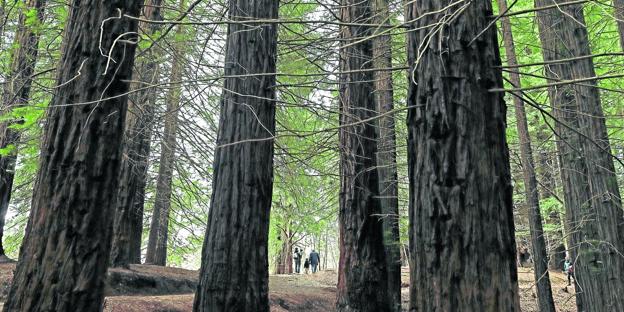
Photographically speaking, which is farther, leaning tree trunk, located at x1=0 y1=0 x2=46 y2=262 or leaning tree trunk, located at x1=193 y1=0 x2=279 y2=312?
leaning tree trunk, located at x1=0 y1=0 x2=46 y2=262

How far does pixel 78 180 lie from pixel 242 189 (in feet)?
5.40

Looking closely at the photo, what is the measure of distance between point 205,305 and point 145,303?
2.84 metres

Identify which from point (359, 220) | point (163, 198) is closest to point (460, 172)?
point (359, 220)

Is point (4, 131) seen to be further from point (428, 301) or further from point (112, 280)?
point (428, 301)

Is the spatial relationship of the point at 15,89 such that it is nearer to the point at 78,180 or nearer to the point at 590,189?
the point at 78,180

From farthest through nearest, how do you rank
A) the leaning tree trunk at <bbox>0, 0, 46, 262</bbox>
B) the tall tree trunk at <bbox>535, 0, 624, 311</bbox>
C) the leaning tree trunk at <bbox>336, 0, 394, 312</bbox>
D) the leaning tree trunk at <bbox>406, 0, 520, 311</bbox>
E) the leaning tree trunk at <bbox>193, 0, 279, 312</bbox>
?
the leaning tree trunk at <bbox>0, 0, 46, 262</bbox>, the leaning tree trunk at <bbox>336, 0, 394, 312</bbox>, the tall tree trunk at <bbox>535, 0, 624, 311</bbox>, the leaning tree trunk at <bbox>193, 0, 279, 312</bbox>, the leaning tree trunk at <bbox>406, 0, 520, 311</bbox>

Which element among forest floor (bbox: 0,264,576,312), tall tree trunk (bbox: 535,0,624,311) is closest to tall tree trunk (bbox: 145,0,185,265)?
forest floor (bbox: 0,264,576,312)

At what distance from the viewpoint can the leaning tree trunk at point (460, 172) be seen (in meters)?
2.27

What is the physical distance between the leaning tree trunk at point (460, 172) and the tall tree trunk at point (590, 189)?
4026 millimetres

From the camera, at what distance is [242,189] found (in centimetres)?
486

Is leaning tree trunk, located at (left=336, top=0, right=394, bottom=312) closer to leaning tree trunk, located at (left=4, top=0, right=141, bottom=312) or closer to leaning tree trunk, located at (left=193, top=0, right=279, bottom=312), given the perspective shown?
leaning tree trunk, located at (left=193, top=0, right=279, bottom=312)

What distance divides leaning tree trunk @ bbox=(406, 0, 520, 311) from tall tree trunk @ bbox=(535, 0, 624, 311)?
4026 mm

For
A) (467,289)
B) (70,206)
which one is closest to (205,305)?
(70,206)

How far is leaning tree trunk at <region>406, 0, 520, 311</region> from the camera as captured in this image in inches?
89.2
